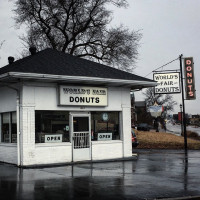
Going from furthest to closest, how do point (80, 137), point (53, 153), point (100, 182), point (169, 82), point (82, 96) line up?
point (169, 82) → point (80, 137) → point (82, 96) → point (53, 153) → point (100, 182)

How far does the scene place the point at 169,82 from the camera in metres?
25.9

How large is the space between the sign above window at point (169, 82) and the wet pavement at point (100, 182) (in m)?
11.1

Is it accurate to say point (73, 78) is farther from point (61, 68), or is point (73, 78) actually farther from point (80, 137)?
point (80, 137)

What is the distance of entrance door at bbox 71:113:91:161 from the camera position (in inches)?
651

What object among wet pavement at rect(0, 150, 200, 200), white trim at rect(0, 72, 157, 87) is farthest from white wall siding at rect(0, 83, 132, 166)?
wet pavement at rect(0, 150, 200, 200)

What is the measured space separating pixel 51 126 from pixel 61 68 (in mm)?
2698

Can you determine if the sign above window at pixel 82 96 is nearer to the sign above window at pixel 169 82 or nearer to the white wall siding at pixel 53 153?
the white wall siding at pixel 53 153

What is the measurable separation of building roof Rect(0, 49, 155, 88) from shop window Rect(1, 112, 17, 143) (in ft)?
6.61

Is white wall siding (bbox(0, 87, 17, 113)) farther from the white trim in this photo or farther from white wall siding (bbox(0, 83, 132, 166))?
the white trim

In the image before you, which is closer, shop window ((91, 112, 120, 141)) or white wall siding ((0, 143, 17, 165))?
white wall siding ((0, 143, 17, 165))

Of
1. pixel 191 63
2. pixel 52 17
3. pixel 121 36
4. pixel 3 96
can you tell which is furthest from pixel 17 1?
pixel 3 96

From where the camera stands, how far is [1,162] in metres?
16.7

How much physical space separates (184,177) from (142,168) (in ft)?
9.11

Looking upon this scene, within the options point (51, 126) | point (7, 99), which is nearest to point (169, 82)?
point (51, 126)
